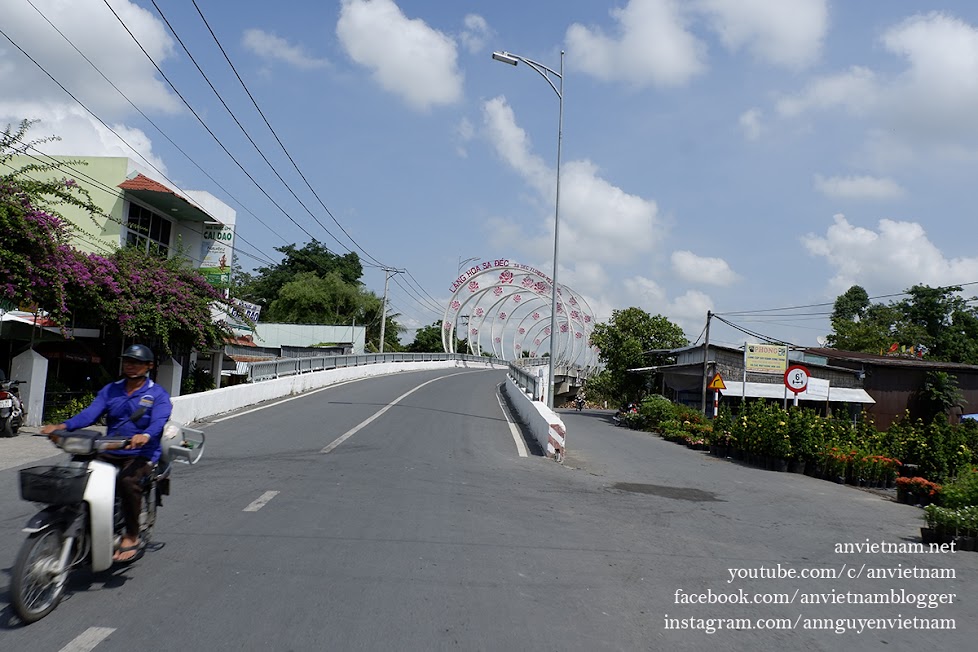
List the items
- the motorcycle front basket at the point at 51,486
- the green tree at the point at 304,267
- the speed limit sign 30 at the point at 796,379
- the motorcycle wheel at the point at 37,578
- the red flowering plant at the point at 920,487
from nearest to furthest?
1. the motorcycle wheel at the point at 37,578
2. the motorcycle front basket at the point at 51,486
3. the red flowering plant at the point at 920,487
4. the speed limit sign 30 at the point at 796,379
5. the green tree at the point at 304,267

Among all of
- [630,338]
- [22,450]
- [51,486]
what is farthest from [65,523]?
[630,338]

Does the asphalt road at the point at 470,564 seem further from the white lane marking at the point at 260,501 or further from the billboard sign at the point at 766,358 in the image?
the billboard sign at the point at 766,358

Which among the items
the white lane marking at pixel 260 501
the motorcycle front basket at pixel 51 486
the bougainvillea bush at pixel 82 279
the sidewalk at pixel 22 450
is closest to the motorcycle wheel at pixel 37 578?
the motorcycle front basket at pixel 51 486

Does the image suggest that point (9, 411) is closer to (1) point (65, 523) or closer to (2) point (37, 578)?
(1) point (65, 523)

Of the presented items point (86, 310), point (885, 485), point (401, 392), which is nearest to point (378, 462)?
point (86, 310)

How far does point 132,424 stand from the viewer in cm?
545

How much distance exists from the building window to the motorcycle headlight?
77.0 feet

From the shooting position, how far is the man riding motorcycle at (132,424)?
526 cm

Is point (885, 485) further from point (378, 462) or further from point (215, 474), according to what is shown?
point (215, 474)

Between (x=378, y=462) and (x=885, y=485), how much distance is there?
35.2 feet

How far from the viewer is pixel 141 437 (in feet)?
17.1

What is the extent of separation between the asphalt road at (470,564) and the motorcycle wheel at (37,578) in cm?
10

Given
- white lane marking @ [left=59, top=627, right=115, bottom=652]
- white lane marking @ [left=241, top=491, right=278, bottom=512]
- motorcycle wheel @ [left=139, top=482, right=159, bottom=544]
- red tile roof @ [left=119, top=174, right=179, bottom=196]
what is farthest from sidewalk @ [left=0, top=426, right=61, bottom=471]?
red tile roof @ [left=119, top=174, right=179, bottom=196]

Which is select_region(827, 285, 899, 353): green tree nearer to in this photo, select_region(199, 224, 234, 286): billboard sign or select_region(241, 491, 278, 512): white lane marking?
select_region(199, 224, 234, 286): billboard sign
